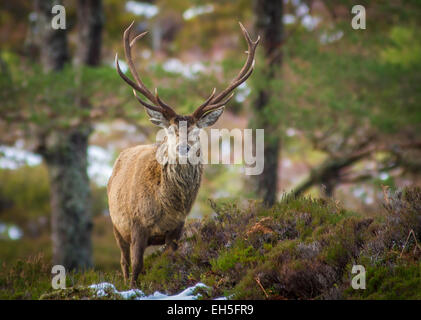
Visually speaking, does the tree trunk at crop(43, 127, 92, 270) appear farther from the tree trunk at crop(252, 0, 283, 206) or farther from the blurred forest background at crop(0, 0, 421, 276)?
the tree trunk at crop(252, 0, 283, 206)

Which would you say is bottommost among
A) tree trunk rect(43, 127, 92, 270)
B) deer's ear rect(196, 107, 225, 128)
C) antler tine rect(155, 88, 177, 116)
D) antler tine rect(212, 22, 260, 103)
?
tree trunk rect(43, 127, 92, 270)

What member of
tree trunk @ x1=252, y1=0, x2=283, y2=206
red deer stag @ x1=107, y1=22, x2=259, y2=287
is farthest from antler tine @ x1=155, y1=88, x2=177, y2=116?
tree trunk @ x1=252, y1=0, x2=283, y2=206

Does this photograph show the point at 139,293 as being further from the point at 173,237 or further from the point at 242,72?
the point at 242,72

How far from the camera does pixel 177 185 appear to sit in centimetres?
529

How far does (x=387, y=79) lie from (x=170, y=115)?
8365mm

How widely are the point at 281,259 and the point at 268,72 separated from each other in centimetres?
765

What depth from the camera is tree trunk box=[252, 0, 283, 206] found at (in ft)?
38.1

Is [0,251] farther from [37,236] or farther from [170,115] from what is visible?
[170,115]

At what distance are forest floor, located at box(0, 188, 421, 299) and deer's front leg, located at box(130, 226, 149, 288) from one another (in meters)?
0.11

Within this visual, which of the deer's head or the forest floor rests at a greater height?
the deer's head

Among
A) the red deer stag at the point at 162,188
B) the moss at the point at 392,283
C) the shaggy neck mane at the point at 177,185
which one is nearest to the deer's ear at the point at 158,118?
the red deer stag at the point at 162,188

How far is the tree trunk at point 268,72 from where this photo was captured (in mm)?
11617

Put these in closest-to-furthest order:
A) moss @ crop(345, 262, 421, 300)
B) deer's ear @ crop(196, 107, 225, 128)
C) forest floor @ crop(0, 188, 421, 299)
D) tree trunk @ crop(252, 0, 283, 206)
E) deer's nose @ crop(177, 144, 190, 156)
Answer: moss @ crop(345, 262, 421, 300), forest floor @ crop(0, 188, 421, 299), deer's nose @ crop(177, 144, 190, 156), deer's ear @ crop(196, 107, 225, 128), tree trunk @ crop(252, 0, 283, 206)

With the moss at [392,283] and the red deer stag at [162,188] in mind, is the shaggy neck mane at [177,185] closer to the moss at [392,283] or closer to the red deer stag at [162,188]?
the red deer stag at [162,188]
